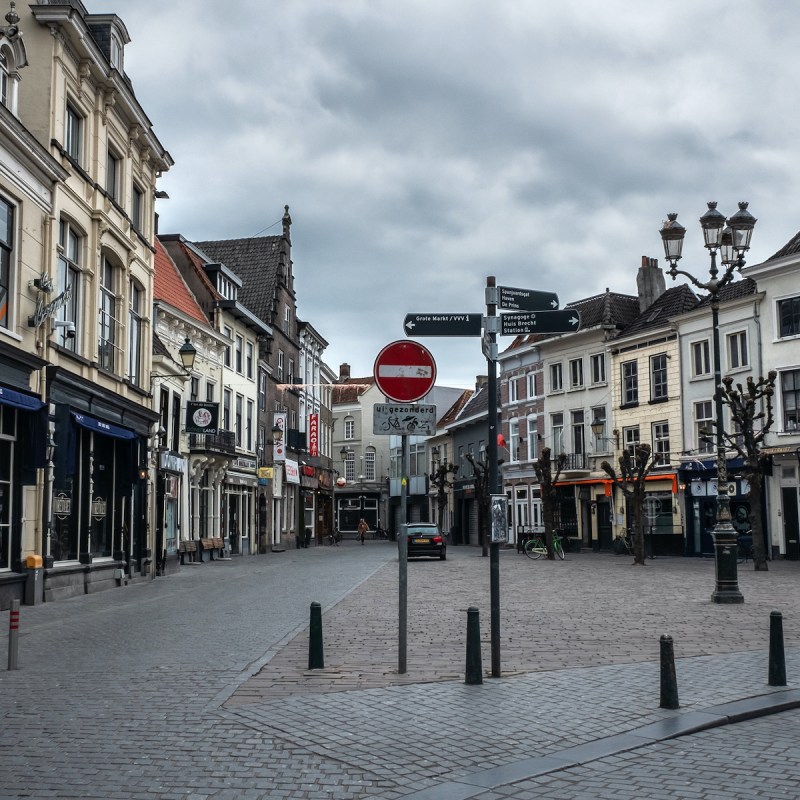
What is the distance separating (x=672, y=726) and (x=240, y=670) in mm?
4580

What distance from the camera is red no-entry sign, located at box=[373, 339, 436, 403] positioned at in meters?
9.93

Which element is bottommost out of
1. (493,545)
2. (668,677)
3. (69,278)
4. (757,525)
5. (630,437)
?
(668,677)

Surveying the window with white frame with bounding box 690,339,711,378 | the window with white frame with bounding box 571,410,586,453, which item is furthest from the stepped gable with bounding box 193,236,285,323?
the window with white frame with bounding box 690,339,711,378

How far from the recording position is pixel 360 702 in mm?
8375

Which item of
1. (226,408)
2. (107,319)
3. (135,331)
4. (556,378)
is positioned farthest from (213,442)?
(556,378)

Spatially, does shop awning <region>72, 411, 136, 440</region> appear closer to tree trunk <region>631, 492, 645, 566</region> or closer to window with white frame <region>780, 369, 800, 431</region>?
tree trunk <region>631, 492, 645, 566</region>

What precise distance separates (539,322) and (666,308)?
123ft

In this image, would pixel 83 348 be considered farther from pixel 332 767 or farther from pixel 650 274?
pixel 650 274

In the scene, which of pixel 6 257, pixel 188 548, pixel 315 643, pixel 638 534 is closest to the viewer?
pixel 315 643

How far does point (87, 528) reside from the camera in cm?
2145

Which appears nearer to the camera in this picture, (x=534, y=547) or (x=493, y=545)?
(x=493, y=545)

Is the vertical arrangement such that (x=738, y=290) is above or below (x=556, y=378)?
above

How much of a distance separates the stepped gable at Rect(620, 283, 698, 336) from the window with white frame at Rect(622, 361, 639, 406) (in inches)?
60.5

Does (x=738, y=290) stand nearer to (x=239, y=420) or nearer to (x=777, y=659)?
(x=239, y=420)
